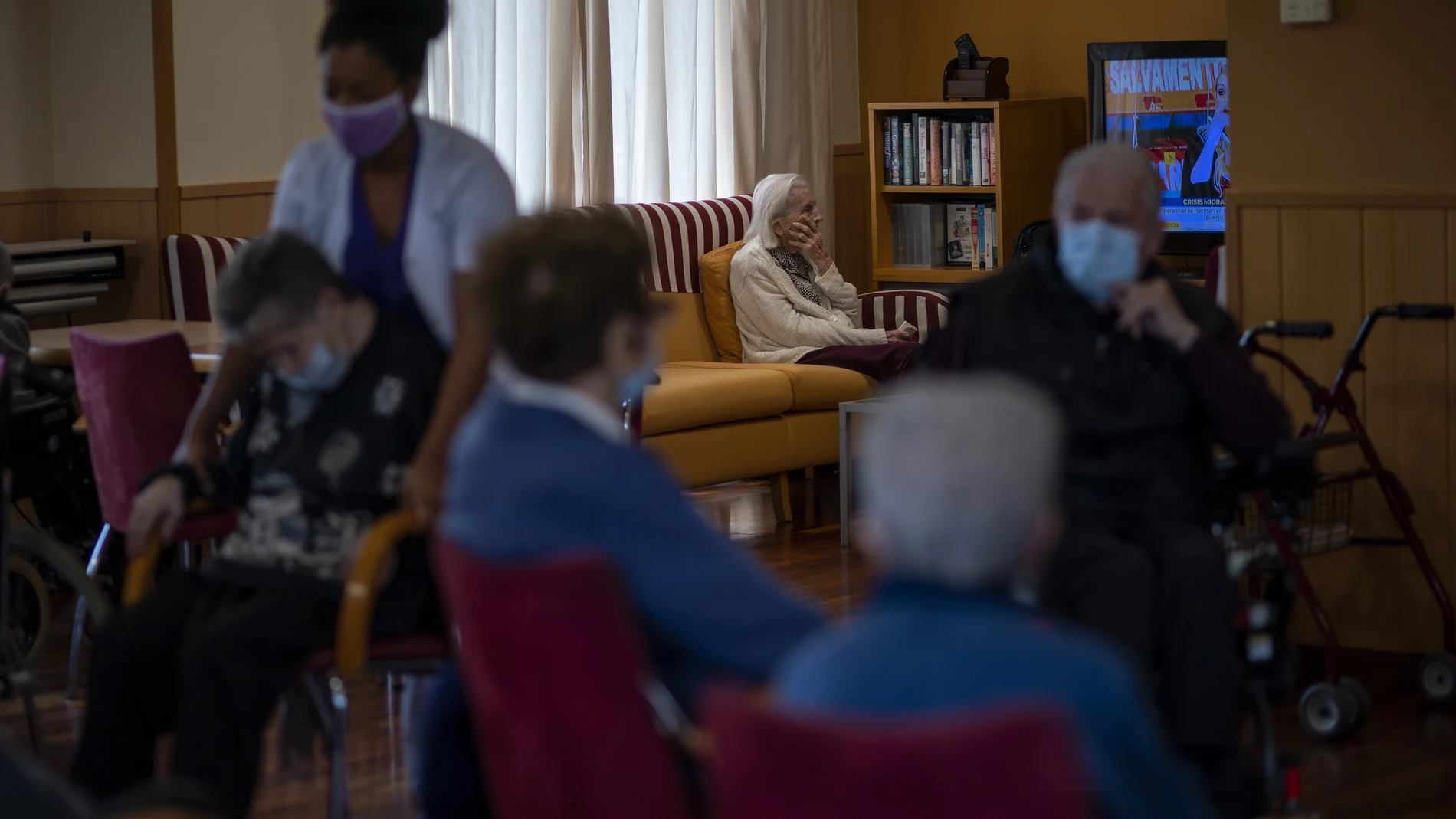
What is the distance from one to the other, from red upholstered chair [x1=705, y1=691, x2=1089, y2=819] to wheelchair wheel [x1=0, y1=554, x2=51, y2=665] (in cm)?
284

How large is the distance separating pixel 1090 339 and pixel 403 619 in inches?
45.6

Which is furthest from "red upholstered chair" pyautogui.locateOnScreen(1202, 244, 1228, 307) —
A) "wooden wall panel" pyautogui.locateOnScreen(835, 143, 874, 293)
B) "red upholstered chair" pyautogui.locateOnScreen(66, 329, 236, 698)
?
"wooden wall panel" pyautogui.locateOnScreen(835, 143, 874, 293)

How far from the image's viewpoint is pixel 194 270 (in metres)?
5.50

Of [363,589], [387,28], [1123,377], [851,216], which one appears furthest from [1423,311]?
[851,216]

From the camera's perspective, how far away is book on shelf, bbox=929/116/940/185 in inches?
309

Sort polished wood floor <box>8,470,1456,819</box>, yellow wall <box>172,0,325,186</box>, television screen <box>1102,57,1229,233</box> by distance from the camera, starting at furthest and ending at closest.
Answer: television screen <box>1102,57,1229,233</box>, yellow wall <box>172,0,325,186</box>, polished wood floor <box>8,470,1456,819</box>

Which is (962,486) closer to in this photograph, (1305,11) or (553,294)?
(553,294)

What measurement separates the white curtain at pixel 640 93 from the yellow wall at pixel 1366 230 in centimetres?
269

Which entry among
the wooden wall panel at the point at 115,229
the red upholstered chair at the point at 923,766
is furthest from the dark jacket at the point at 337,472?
the wooden wall panel at the point at 115,229

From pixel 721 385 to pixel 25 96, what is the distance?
7.71 feet

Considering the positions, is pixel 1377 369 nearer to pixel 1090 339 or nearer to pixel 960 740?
pixel 1090 339

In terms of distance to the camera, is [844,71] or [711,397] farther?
[844,71]

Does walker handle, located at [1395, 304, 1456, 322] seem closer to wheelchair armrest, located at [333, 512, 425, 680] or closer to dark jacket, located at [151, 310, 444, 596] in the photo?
dark jacket, located at [151, 310, 444, 596]

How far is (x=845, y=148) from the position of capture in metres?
8.32
